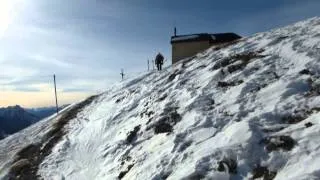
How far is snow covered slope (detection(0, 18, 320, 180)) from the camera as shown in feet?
39.3

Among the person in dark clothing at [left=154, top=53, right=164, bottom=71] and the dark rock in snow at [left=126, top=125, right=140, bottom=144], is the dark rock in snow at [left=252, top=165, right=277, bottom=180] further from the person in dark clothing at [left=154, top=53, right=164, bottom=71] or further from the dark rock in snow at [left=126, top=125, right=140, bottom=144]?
the person in dark clothing at [left=154, top=53, right=164, bottom=71]

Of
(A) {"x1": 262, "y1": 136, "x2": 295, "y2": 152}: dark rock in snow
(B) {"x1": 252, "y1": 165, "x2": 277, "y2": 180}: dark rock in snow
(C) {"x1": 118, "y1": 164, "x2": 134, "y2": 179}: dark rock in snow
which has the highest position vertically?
(A) {"x1": 262, "y1": 136, "x2": 295, "y2": 152}: dark rock in snow

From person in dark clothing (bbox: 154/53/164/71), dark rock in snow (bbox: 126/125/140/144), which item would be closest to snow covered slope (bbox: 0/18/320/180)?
dark rock in snow (bbox: 126/125/140/144)

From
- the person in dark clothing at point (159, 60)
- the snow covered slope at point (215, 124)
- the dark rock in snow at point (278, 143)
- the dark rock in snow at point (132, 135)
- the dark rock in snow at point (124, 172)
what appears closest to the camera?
the dark rock in snow at point (278, 143)

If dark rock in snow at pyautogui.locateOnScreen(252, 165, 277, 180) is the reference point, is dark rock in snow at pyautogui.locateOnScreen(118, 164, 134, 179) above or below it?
below

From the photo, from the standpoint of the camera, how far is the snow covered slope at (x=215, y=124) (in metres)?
12.0

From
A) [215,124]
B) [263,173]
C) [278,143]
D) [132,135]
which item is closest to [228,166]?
[263,173]

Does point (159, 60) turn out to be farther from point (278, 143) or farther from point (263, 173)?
point (263, 173)

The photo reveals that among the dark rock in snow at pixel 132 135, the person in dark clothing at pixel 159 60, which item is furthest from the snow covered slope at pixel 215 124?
the person in dark clothing at pixel 159 60

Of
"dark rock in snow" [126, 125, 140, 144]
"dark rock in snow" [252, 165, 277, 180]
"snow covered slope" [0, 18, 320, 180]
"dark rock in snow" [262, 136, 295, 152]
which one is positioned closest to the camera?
"dark rock in snow" [252, 165, 277, 180]

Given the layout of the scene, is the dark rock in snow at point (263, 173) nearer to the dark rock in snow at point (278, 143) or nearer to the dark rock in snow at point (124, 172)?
the dark rock in snow at point (278, 143)

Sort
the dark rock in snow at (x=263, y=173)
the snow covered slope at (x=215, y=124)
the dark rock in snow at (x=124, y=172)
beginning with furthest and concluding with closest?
1. the dark rock in snow at (x=124, y=172)
2. the snow covered slope at (x=215, y=124)
3. the dark rock in snow at (x=263, y=173)

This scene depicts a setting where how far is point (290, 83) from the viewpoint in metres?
15.3

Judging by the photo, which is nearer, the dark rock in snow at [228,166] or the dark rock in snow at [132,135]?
the dark rock in snow at [228,166]
